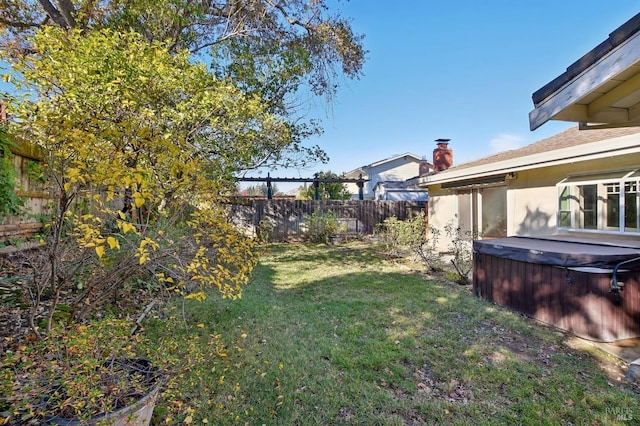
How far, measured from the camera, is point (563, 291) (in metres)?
3.97

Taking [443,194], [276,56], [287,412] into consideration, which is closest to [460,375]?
[287,412]

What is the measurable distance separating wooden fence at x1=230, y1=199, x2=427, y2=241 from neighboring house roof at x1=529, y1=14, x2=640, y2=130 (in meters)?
10.6

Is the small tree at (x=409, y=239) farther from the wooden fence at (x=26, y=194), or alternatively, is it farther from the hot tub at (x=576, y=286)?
the wooden fence at (x=26, y=194)

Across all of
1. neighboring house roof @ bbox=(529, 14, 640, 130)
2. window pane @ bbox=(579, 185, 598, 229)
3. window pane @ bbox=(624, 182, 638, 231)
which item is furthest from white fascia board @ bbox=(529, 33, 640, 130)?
window pane @ bbox=(579, 185, 598, 229)

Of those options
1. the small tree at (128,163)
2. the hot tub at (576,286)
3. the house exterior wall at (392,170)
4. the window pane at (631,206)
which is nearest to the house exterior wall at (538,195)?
the window pane at (631,206)

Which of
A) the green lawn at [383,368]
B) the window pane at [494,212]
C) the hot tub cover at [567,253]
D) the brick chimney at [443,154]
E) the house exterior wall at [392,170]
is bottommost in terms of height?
the green lawn at [383,368]

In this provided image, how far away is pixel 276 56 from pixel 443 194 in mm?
7348

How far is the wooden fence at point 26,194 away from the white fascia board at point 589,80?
17.8 feet

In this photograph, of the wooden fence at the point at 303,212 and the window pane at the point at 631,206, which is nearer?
the window pane at the point at 631,206

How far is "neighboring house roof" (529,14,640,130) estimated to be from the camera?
197 cm

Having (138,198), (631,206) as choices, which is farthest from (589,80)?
(631,206)

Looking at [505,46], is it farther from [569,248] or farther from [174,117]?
[174,117]

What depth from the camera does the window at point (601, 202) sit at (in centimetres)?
548

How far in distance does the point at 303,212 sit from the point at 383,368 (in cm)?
1090
